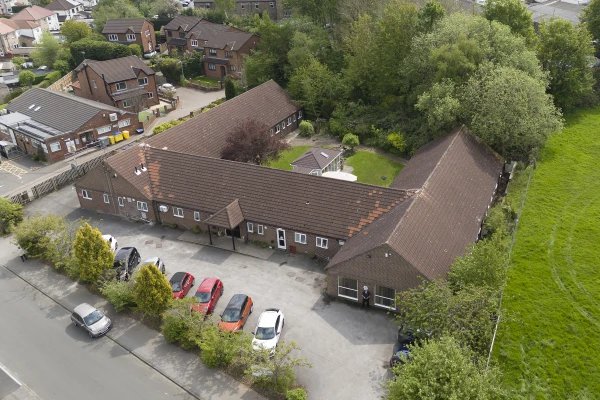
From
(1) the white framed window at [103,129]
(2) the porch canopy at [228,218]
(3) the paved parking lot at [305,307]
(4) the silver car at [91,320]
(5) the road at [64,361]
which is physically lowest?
(5) the road at [64,361]

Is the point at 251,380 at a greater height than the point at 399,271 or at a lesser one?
lesser

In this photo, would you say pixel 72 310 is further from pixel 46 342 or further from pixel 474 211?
pixel 474 211

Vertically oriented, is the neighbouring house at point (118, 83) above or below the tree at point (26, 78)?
above

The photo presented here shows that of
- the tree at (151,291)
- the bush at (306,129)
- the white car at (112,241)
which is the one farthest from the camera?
the bush at (306,129)

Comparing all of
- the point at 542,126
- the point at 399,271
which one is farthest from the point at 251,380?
the point at 542,126

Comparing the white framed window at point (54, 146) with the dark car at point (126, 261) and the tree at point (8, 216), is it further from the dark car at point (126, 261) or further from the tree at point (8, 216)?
the dark car at point (126, 261)

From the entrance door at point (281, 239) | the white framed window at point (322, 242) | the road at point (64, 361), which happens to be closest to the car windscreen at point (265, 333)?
the road at point (64, 361)
